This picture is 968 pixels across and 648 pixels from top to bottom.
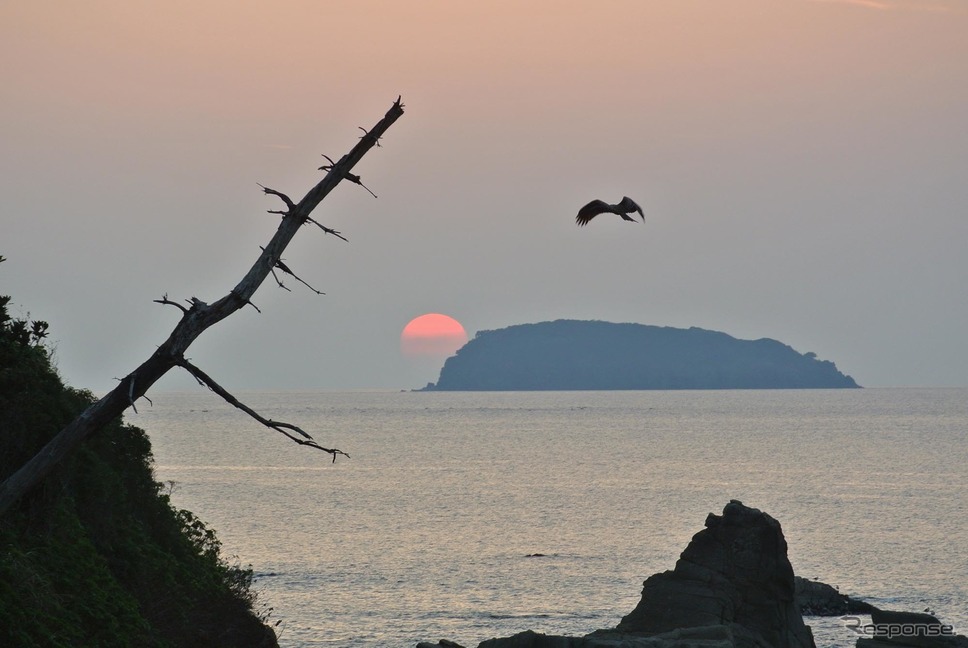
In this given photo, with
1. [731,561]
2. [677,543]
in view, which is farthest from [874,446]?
[731,561]

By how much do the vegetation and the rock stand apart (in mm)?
13619

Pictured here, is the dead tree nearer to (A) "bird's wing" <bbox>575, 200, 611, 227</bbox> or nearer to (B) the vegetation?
(A) "bird's wing" <bbox>575, 200, 611, 227</bbox>

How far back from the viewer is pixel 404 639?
45.2m

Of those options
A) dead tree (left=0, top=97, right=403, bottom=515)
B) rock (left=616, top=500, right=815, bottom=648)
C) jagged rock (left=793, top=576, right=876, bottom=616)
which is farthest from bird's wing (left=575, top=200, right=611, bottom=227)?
jagged rock (left=793, top=576, right=876, bottom=616)

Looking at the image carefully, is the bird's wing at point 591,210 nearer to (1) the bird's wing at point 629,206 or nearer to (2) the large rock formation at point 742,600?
(1) the bird's wing at point 629,206

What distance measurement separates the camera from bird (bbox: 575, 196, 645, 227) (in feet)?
43.0

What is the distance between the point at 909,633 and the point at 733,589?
6226 millimetres

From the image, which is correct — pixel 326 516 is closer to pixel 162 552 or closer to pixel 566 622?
pixel 566 622

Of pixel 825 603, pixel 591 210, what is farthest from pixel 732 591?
pixel 591 210

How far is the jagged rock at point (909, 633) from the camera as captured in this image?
35812 mm

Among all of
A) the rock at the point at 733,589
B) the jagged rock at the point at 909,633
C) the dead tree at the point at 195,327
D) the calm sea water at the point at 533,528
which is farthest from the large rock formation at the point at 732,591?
the dead tree at the point at 195,327

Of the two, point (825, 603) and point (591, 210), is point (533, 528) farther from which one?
point (591, 210)

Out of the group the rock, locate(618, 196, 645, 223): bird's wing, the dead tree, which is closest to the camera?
the dead tree

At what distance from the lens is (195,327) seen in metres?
11.6
